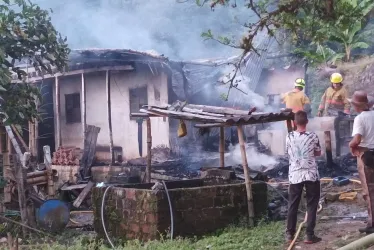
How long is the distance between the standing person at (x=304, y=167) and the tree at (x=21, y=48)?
4.30m

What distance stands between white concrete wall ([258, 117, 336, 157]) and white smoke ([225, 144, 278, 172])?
50 centimetres

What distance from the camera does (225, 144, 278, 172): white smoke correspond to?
1414 centimetres

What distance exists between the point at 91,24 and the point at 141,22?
5659mm

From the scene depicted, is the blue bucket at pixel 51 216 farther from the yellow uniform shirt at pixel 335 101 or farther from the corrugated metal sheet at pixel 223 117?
the yellow uniform shirt at pixel 335 101

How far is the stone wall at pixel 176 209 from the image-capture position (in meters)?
8.52

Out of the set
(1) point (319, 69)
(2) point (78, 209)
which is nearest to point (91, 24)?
(1) point (319, 69)

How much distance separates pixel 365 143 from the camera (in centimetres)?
693

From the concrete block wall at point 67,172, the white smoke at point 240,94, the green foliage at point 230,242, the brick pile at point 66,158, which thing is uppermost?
the white smoke at point 240,94

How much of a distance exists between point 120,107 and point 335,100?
7935mm

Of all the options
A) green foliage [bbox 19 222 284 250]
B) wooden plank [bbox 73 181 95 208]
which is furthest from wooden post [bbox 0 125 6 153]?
green foliage [bbox 19 222 284 250]

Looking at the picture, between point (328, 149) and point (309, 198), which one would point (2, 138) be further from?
point (328, 149)

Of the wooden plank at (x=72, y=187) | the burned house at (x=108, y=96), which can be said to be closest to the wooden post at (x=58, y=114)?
the burned house at (x=108, y=96)

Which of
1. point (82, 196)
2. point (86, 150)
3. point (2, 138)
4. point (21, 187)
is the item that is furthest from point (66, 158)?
point (21, 187)

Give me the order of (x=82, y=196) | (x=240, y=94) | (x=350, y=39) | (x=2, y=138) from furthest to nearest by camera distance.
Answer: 1. (x=350, y=39)
2. (x=240, y=94)
3. (x=82, y=196)
4. (x=2, y=138)
